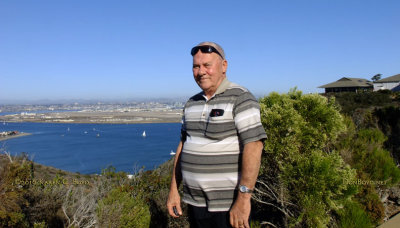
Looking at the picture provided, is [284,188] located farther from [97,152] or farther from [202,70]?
[97,152]

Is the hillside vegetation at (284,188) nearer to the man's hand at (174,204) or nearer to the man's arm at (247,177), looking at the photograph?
the man's hand at (174,204)

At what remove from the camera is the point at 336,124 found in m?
4.17

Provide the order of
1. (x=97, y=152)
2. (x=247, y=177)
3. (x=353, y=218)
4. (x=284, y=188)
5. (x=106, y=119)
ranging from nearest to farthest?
(x=247, y=177)
(x=353, y=218)
(x=284, y=188)
(x=97, y=152)
(x=106, y=119)

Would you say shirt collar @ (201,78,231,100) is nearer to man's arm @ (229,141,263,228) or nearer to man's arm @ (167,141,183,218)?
man's arm @ (229,141,263,228)

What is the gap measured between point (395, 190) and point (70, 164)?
1459 inches

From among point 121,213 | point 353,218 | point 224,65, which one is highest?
point 224,65

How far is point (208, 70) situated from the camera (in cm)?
159

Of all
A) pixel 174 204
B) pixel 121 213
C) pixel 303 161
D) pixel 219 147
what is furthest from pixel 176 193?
pixel 303 161

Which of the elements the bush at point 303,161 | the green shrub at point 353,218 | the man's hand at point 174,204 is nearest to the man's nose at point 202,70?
the man's hand at point 174,204

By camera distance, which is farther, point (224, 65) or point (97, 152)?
point (97, 152)

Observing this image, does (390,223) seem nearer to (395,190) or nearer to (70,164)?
(395,190)

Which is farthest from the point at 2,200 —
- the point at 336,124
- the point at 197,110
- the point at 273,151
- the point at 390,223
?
the point at 390,223

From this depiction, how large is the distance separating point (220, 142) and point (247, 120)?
199mm

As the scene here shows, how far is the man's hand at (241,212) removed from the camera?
141 centimetres
